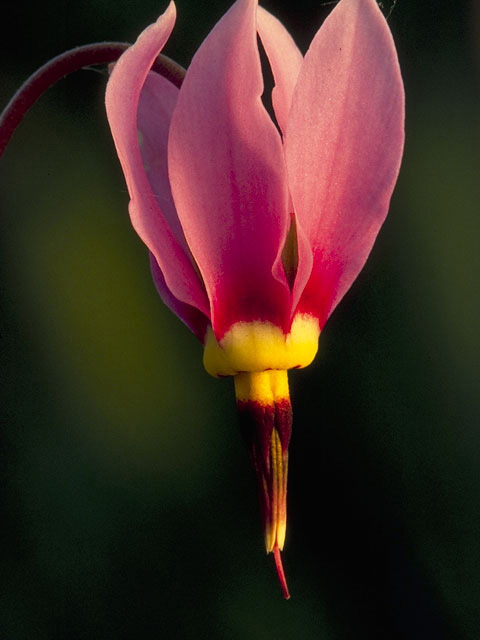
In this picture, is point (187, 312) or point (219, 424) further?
point (219, 424)

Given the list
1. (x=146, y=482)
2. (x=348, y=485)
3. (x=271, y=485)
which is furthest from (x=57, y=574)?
(x=271, y=485)

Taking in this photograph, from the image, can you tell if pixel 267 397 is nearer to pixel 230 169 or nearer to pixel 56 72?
pixel 230 169

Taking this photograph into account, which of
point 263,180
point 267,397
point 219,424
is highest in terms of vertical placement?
point 263,180

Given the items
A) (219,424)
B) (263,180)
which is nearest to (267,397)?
(263,180)

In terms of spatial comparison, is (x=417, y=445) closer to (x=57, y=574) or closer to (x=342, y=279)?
(x=57, y=574)

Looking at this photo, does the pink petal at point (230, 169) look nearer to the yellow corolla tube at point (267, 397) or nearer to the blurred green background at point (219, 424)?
the yellow corolla tube at point (267, 397)

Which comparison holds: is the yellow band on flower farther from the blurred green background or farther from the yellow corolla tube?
the blurred green background
